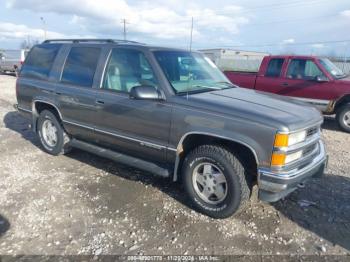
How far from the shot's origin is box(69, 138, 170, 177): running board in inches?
157

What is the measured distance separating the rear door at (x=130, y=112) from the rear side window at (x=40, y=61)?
146cm

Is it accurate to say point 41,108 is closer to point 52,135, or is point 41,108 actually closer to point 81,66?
point 52,135

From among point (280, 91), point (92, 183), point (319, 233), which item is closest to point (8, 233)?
point (92, 183)

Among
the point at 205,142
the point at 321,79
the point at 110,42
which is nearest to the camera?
the point at 205,142

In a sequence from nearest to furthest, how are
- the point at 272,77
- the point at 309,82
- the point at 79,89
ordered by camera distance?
the point at 79,89 < the point at 309,82 < the point at 272,77

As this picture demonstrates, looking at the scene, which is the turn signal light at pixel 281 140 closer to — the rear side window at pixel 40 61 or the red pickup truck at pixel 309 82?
the rear side window at pixel 40 61

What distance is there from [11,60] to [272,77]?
19419 millimetres

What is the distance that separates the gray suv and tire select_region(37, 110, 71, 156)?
0.07 m

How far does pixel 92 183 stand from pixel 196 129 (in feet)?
6.29

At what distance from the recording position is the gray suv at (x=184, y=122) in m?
3.25

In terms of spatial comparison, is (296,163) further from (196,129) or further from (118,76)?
(118,76)

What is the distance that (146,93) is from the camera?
366 centimetres

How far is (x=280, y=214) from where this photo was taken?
150 inches

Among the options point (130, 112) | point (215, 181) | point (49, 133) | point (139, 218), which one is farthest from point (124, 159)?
point (49, 133)
